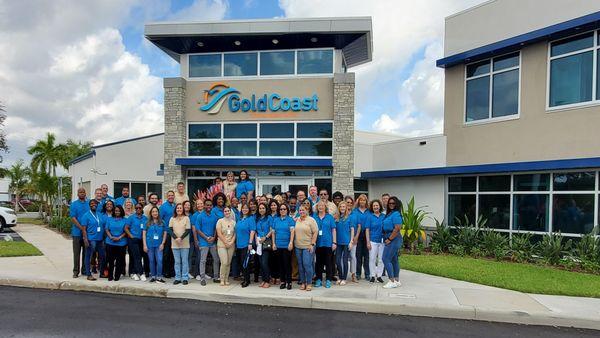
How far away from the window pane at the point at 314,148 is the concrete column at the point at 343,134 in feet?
1.31

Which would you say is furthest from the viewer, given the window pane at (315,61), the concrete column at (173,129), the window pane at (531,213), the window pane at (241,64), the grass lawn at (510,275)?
the window pane at (241,64)

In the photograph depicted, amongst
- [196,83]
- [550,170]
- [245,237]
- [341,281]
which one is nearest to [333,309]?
[341,281]

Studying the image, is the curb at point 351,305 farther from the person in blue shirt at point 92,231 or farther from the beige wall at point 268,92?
the beige wall at point 268,92

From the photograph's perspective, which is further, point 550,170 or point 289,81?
point 289,81

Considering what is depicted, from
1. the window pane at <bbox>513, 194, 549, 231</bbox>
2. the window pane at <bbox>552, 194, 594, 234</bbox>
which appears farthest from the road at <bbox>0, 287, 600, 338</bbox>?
the window pane at <bbox>513, 194, 549, 231</bbox>

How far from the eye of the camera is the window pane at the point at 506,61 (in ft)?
42.9

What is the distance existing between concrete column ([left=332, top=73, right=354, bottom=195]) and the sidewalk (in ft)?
23.0

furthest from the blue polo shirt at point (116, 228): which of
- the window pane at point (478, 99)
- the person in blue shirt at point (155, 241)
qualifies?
the window pane at point (478, 99)

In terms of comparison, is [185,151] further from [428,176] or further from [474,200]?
[474,200]

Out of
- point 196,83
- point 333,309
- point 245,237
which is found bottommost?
point 333,309

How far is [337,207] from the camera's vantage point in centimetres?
903

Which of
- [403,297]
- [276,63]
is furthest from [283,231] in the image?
[276,63]

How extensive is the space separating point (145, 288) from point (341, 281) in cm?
377

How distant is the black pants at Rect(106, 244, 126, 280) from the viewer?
8.77 m
